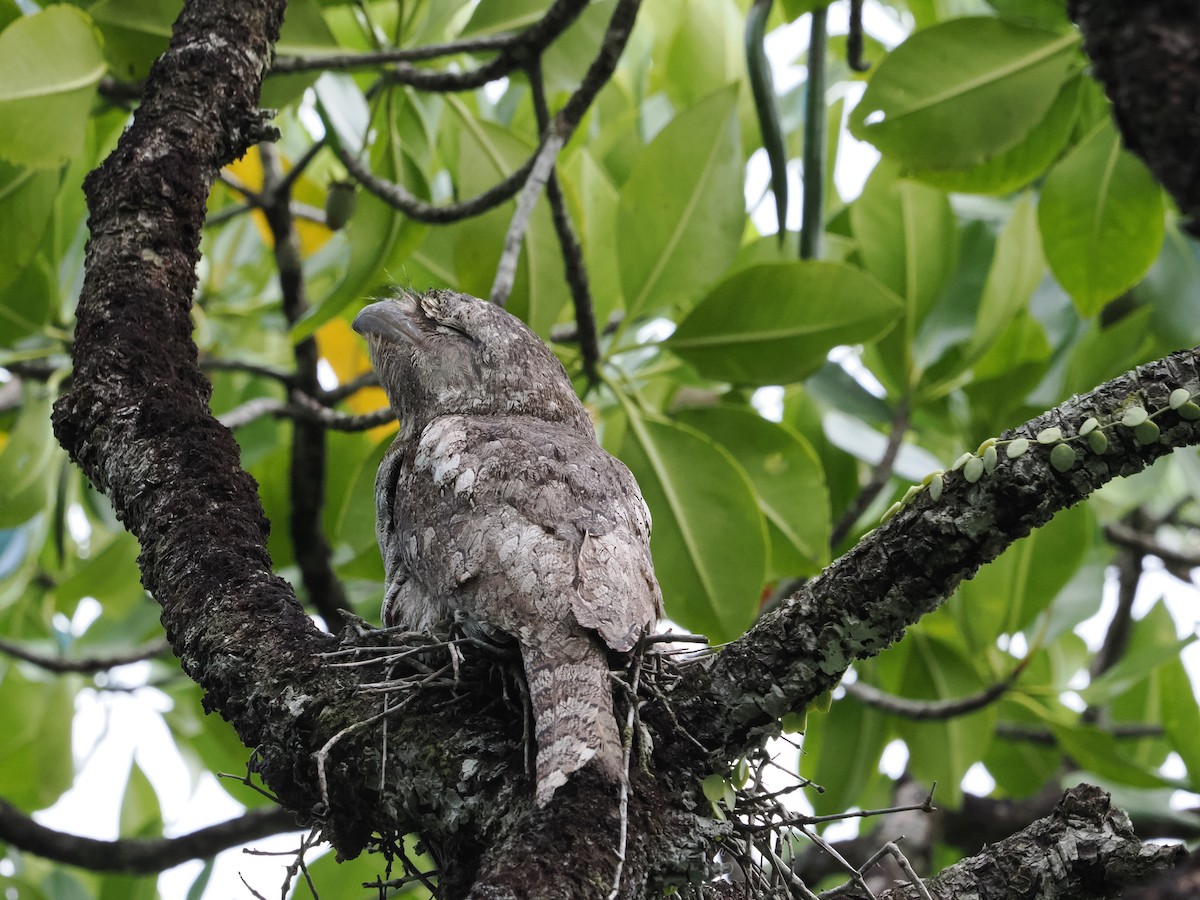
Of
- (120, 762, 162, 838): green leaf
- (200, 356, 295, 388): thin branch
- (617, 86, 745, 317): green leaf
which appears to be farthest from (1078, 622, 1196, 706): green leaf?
(120, 762, 162, 838): green leaf

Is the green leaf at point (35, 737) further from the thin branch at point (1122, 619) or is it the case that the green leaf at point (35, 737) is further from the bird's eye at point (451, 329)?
the thin branch at point (1122, 619)

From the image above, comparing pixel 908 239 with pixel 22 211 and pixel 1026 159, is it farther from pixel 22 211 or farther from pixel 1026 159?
pixel 22 211

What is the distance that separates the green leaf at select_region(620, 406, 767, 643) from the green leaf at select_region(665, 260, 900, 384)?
27 cm

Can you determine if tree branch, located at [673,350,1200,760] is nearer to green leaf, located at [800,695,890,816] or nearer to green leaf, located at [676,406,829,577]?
green leaf, located at [676,406,829,577]

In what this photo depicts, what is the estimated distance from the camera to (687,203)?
9.57 feet

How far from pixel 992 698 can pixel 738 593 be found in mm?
1162

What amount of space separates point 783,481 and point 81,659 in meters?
2.38

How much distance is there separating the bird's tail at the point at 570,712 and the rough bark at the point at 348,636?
0.04m

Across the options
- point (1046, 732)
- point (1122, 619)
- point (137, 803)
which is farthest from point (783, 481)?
point (137, 803)

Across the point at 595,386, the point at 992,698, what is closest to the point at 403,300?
the point at 595,386

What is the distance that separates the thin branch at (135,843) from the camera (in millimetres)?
3440

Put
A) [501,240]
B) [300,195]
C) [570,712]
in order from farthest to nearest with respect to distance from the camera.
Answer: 1. [300,195]
2. [501,240]
3. [570,712]

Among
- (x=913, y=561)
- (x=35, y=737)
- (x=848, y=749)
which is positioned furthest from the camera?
(x=35, y=737)

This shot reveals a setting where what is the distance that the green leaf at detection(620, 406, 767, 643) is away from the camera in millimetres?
2723
